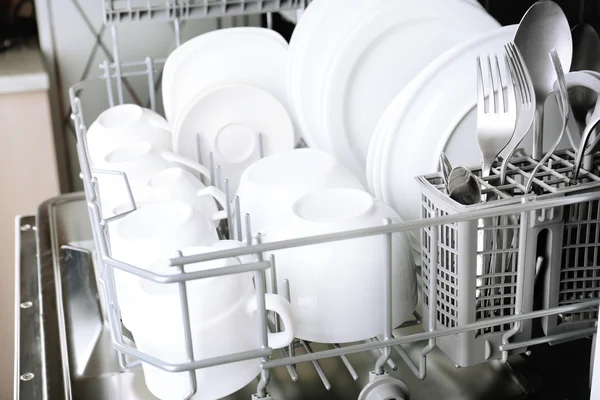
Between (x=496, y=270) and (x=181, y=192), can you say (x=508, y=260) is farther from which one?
(x=181, y=192)

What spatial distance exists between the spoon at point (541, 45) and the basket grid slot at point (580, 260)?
0.06m

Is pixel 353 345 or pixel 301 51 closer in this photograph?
pixel 353 345

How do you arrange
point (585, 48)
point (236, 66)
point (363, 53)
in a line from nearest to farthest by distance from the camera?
point (585, 48)
point (363, 53)
point (236, 66)

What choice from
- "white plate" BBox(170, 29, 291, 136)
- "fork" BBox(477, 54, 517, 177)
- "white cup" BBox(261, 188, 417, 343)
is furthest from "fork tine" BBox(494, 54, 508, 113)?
"white plate" BBox(170, 29, 291, 136)

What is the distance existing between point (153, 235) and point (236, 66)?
39 centimetres

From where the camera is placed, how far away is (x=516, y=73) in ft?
1.58

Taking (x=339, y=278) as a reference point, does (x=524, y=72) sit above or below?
above

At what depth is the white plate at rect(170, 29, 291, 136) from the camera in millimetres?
857

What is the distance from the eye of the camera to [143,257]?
50 centimetres

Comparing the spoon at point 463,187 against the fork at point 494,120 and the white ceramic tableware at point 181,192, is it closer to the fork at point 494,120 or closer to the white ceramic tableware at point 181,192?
the fork at point 494,120

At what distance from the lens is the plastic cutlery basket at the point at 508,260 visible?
0.45 meters

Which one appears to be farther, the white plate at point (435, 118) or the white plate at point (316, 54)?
→ the white plate at point (316, 54)

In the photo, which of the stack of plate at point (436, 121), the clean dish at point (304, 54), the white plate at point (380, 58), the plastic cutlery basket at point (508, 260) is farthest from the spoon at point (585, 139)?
the clean dish at point (304, 54)

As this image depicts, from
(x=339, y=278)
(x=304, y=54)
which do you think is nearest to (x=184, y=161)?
(x=304, y=54)
